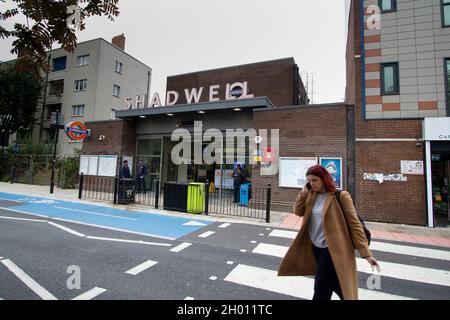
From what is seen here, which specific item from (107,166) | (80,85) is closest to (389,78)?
(107,166)

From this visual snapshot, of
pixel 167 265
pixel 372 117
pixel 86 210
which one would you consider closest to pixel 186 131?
pixel 86 210

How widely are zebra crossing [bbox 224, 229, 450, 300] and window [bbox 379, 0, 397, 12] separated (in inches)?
387

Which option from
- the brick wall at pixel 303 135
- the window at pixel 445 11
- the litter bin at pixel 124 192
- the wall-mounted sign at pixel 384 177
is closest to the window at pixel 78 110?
the litter bin at pixel 124 192

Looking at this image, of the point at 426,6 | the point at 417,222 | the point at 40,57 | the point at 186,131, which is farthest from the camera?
the point at 186,131

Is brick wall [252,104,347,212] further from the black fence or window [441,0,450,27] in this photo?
window [441,0,450,27]

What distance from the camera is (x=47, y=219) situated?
7.93 m

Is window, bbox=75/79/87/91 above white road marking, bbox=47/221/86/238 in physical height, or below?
above

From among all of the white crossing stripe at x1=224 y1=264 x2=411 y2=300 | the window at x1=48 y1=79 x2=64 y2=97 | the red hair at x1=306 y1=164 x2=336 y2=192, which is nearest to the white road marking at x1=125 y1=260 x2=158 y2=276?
the white crossing stripe at x1=224 y1=264 x2=411 y2=300

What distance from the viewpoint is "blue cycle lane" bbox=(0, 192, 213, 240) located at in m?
7.05

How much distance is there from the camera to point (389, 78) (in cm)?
995

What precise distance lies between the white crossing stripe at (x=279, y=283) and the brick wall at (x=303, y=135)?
22.5ft

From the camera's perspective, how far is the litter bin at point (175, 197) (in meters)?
10.0
